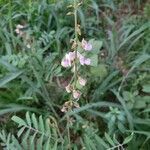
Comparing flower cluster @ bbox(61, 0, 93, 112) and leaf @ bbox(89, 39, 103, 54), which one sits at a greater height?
flower cluster @ bbox(61, 0, 93, 112)

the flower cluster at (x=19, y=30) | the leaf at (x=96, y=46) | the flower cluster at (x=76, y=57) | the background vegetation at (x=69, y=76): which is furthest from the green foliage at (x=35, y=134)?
the flower cluster at (x=19, y=30)

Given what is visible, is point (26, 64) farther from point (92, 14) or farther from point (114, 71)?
point (92, 14)

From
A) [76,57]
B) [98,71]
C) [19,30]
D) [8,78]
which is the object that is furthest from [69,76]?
[76,57]

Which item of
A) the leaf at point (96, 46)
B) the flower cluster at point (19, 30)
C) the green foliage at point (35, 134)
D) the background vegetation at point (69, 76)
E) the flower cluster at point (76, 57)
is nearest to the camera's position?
the flower cluster at point (76, 57)

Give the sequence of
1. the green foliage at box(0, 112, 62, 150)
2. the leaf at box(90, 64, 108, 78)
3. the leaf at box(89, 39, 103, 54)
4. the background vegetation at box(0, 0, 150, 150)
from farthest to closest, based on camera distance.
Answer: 1. the leaf at box(90, 64, 108, 78)
2. the leaf at box(89, 39, 103, 54)
3. the background vegetation at box(0, 0, 150, 150)
4. the green foliage at box(0, 112, 62, 150)

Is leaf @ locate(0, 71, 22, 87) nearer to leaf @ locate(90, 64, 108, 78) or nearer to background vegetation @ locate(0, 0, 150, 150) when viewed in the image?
background vegetation @ locate(0, 0, 150, 150)

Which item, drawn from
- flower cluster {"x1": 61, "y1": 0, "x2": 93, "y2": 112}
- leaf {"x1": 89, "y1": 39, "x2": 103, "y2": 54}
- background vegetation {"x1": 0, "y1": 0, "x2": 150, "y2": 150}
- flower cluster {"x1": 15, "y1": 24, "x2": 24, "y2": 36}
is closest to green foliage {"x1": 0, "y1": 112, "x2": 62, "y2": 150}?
background vegetation {"x1": 0, "y1": 0, "x2": 150, "y2": 150}

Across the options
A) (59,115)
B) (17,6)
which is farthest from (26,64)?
(17,6)

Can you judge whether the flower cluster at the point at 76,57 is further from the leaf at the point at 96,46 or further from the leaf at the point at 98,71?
the leaf at the point at 98,71

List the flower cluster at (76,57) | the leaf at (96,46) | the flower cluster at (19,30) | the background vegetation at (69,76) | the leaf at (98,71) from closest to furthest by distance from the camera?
the flower cluster at (76,57) → the background vegetation at (69,76) → the leaf at (96,46) → the leaf at (98,71) → the flower cluster at (19,30)
